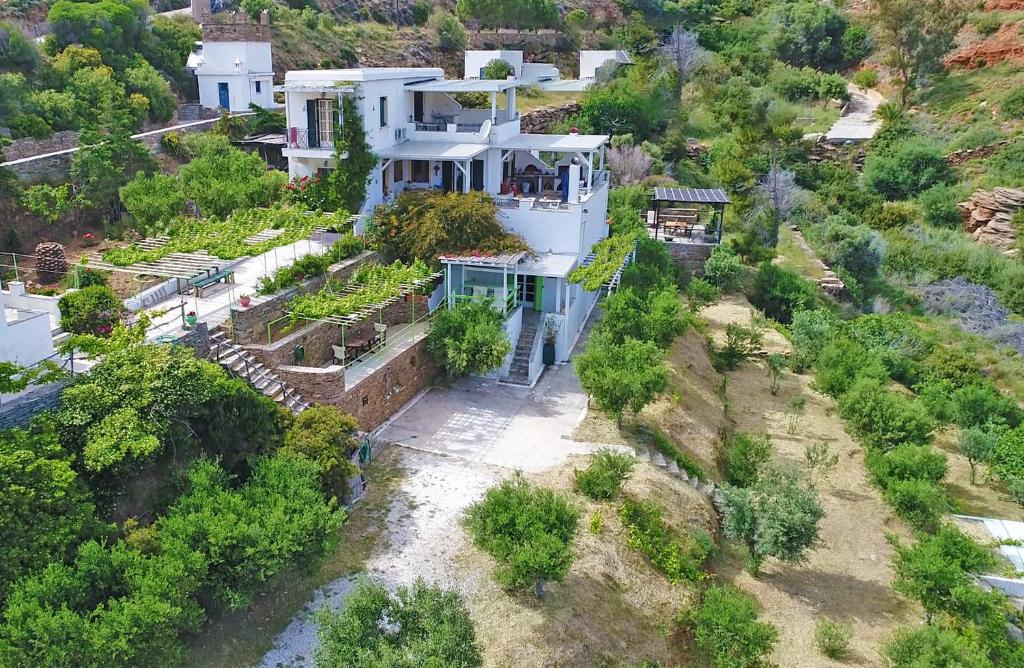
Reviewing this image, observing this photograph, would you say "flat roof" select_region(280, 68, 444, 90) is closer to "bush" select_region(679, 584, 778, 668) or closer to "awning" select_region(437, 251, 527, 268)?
"awning" select_region(437, 251, 527, 268)

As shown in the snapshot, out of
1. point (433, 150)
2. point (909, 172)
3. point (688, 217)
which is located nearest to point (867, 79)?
point (909, 172)

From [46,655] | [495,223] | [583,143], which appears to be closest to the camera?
[46,655]

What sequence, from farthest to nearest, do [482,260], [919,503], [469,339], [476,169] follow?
[476,169], [482,260], [469,339], [919,503]

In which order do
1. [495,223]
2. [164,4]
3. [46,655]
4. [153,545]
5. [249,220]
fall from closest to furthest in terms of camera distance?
[46,655] → [153,545] → [249,220] → [495,223] → [164,4]

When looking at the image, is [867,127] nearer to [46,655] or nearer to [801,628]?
[801,628]

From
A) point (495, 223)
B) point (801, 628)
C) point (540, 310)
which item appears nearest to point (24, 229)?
point (495, 223)

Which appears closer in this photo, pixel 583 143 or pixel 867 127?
pixel 583 143

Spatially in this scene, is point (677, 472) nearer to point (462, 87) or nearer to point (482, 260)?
point (482, 260)
